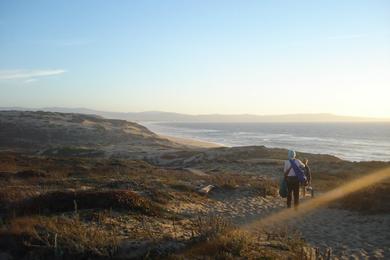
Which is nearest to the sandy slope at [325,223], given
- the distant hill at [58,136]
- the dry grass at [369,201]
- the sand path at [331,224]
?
the sand path at [331,224]

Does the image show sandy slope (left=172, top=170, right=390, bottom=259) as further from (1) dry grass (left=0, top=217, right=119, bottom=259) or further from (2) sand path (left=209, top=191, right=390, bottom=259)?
(1) dry grass (left=0, top=217, right=119, bottom=259)

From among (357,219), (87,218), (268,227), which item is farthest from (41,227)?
(357,219)

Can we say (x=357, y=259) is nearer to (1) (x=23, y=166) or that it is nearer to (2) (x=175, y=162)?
(1) (x=23, y=166)

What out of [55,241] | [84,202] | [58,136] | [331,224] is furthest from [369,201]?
[58,136]

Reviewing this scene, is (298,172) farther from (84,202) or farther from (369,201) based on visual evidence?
(84,202)

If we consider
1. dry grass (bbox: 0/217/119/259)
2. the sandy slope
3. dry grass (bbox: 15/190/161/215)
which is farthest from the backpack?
dry grass (bbox: 0/217/119/259)

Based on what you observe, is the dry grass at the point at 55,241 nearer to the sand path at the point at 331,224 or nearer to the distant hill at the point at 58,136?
the sand path at the point at 331,224

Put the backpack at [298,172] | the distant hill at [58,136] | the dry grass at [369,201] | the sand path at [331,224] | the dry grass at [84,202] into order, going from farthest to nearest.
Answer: the distant hill at [58,136], the dry grass at [369,201], the backpack at [298,172], the dry grass at [84,202], the sand path at [331,224]

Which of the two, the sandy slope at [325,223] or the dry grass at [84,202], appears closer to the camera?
the sandy slope at [325,223]

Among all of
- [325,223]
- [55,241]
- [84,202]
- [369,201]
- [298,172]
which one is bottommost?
[325,223]

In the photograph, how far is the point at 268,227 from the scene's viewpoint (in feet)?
36.9

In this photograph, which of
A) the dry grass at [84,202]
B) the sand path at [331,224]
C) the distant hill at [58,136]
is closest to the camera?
the sand path at [331,224]

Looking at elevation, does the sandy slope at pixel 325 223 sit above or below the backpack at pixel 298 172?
below

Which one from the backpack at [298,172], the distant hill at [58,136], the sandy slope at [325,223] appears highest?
the backpack at [298,172]
